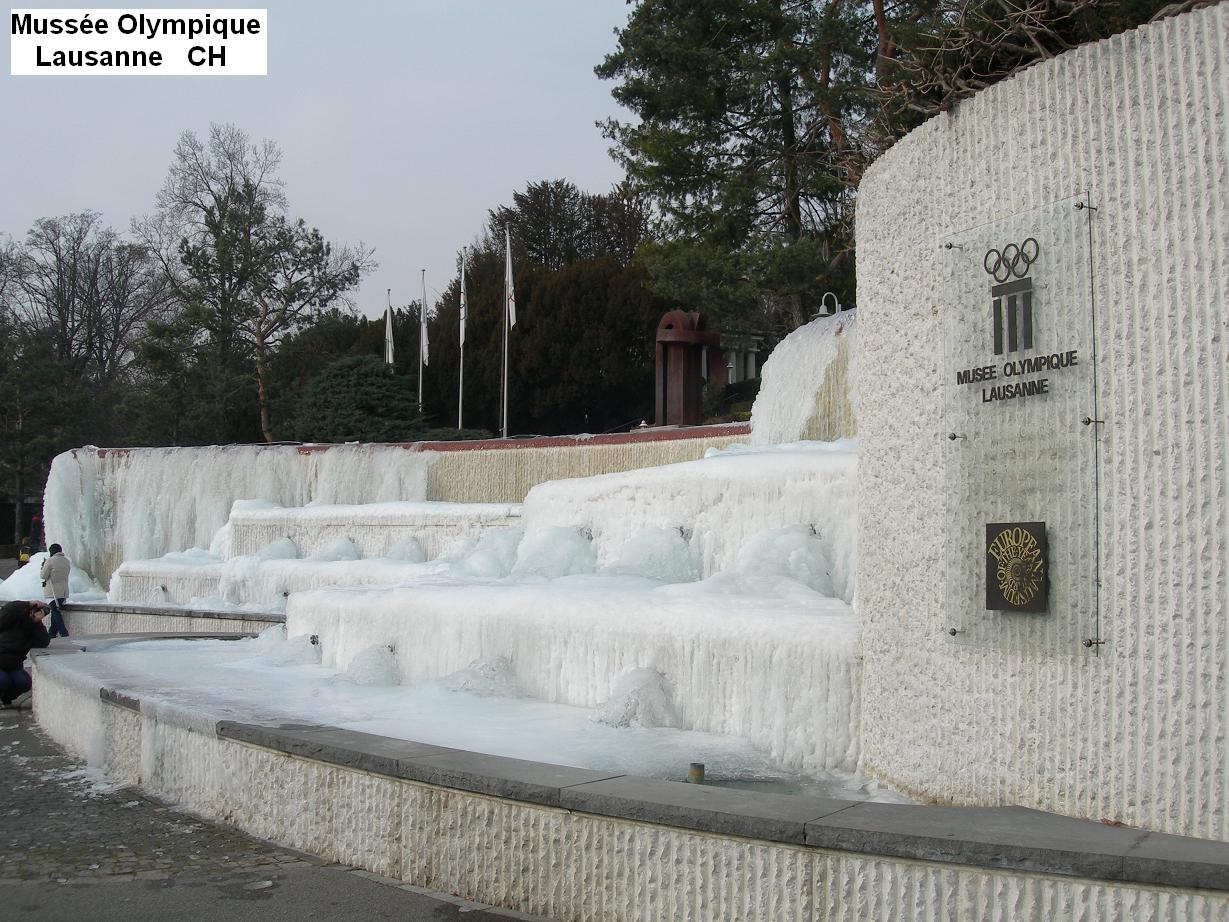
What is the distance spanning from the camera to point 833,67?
22.0 metres

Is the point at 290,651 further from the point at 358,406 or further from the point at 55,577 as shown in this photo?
the point at 358,406

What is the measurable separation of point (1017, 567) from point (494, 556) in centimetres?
813

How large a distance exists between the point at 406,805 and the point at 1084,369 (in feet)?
9.24

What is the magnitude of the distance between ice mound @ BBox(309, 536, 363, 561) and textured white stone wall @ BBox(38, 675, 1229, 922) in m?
12.0

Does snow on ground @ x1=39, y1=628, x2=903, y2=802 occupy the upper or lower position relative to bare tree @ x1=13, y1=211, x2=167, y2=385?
lower

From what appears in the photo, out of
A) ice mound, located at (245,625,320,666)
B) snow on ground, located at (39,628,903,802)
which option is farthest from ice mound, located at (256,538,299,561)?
snow on ground, located at (39,628,903,802)

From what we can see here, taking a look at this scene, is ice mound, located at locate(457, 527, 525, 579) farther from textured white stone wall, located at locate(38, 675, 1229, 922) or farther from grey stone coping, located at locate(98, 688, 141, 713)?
textured white stone wall, located at locate(38, 675, 1229, 922)

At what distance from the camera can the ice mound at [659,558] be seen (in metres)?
9.18

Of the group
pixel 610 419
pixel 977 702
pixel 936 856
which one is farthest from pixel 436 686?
pixel 610 419

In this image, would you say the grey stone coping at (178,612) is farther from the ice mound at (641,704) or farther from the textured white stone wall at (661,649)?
the ice mound at (641,704)

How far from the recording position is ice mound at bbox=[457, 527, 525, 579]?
11.5 m

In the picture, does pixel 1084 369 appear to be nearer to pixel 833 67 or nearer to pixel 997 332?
pixel 997 332

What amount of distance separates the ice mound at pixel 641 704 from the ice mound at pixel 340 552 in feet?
37.0

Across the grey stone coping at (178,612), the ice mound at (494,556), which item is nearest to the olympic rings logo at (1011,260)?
the ice mound at (494,556)
